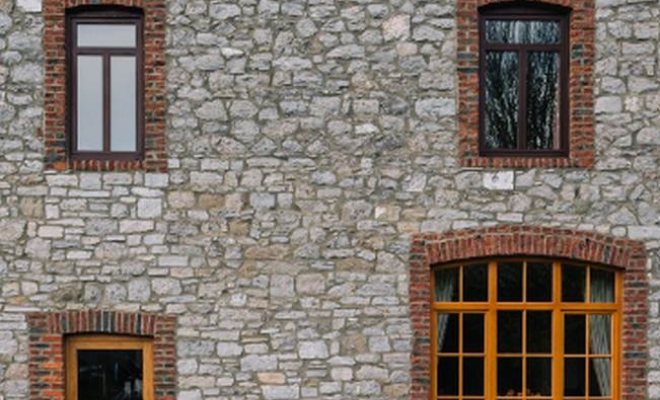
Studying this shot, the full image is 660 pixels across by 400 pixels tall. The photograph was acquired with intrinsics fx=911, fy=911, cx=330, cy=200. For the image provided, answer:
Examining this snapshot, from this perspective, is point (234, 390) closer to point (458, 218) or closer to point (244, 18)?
point (458, 218)

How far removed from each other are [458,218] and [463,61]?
67.8 inches

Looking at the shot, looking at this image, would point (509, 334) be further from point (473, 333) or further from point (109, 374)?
point (109, 374)

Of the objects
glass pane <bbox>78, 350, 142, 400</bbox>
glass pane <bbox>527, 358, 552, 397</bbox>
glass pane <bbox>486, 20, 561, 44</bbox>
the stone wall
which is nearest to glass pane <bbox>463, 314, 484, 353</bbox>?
glass pane <bbox>527, 358, 552, 397</bbox>

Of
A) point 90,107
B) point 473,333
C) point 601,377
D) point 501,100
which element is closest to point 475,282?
point 473,333

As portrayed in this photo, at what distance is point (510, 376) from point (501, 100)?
122 inches

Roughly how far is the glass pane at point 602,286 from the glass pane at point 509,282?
82 cm

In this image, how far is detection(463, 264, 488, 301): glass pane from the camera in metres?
10.1

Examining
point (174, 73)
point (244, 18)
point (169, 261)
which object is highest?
point (244, 18)

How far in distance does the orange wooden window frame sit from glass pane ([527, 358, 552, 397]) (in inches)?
164

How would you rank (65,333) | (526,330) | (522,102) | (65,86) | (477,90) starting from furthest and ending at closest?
(522,102)
(526,330)
(477,90)
(65,86)
(65,333)

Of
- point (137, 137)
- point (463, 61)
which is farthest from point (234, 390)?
point (463, 61)

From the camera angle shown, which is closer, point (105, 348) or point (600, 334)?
point (105, 348)

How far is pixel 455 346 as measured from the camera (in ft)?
33.2

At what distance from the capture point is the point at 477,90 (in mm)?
10039
